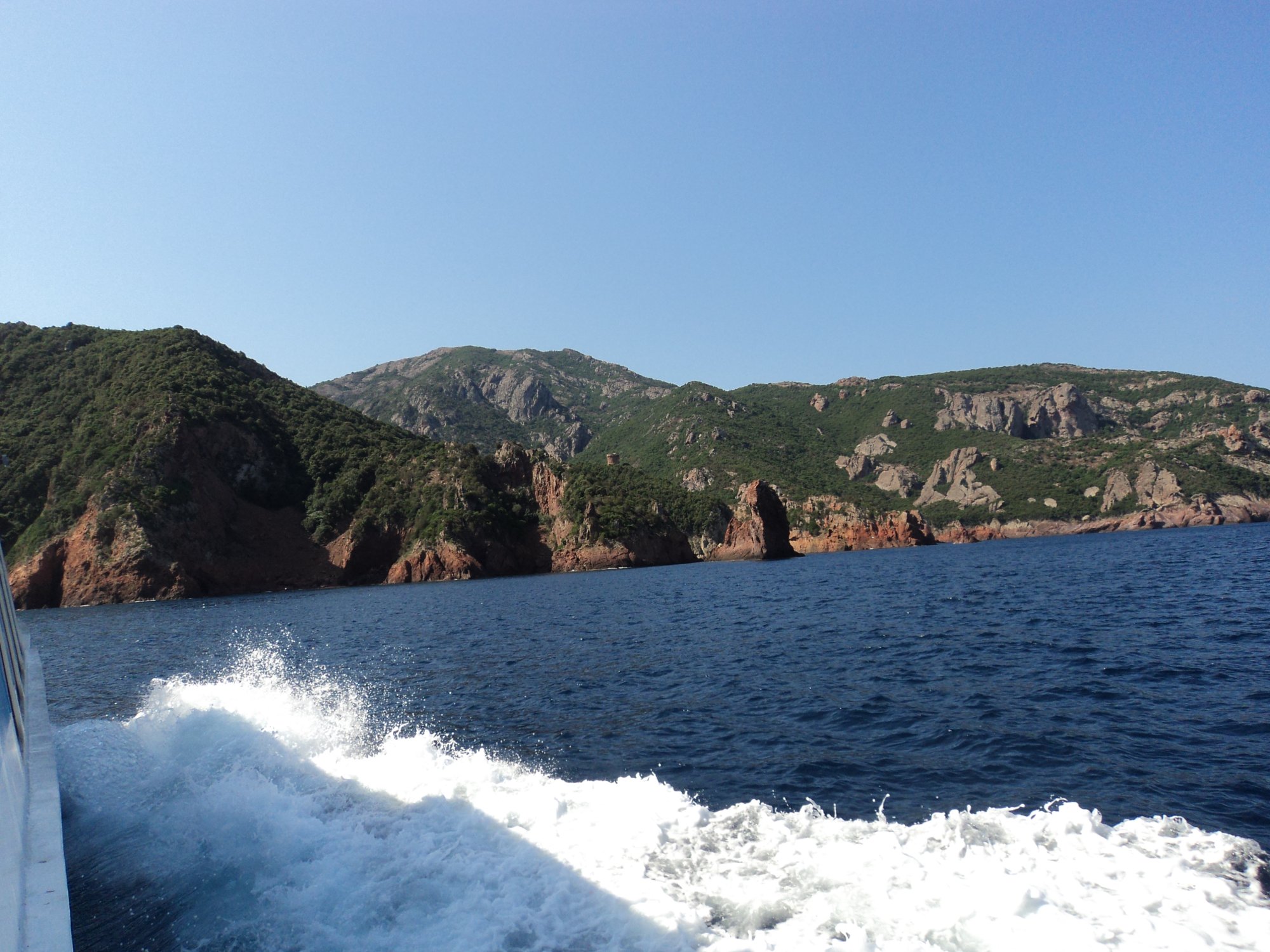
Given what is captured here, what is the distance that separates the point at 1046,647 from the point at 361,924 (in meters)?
19.3

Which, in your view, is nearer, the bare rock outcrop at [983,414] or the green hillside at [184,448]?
the green hillside at [184,448]

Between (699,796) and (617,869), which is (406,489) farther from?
(617,869)

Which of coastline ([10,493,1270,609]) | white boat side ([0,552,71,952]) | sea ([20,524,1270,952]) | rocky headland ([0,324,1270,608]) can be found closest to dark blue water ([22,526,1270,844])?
sea ([20,524,1270,952])

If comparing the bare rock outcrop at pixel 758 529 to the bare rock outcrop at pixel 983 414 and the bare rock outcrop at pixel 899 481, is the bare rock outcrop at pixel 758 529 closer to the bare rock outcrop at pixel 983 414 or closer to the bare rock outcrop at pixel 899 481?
the bare rock outcrop at pixel 899 481

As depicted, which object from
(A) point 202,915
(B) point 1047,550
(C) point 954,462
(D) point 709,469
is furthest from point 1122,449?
(A) point 202,915

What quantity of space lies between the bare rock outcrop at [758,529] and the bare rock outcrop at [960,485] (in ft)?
197

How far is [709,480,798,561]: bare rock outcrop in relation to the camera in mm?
109250

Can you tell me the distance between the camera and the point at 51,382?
85500mm

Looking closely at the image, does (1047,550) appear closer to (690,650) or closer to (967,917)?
(690,650)

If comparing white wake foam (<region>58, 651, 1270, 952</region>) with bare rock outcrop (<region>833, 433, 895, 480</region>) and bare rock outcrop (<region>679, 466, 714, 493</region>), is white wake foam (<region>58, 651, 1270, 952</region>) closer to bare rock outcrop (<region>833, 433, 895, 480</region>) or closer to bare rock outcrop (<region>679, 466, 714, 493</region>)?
bare rock outcrop (<region>679, 466, 714, 493</region>)

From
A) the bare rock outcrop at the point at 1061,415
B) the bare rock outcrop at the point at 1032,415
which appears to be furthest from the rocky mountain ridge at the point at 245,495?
the bare rock outcrop at the point at 1061,415

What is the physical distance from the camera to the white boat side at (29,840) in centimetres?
538

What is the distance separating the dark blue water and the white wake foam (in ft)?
4.15

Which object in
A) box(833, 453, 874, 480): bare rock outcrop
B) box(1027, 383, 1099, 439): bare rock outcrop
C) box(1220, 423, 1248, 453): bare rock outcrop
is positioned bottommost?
box(833, 453, 874, 480): bare rock outcrop
